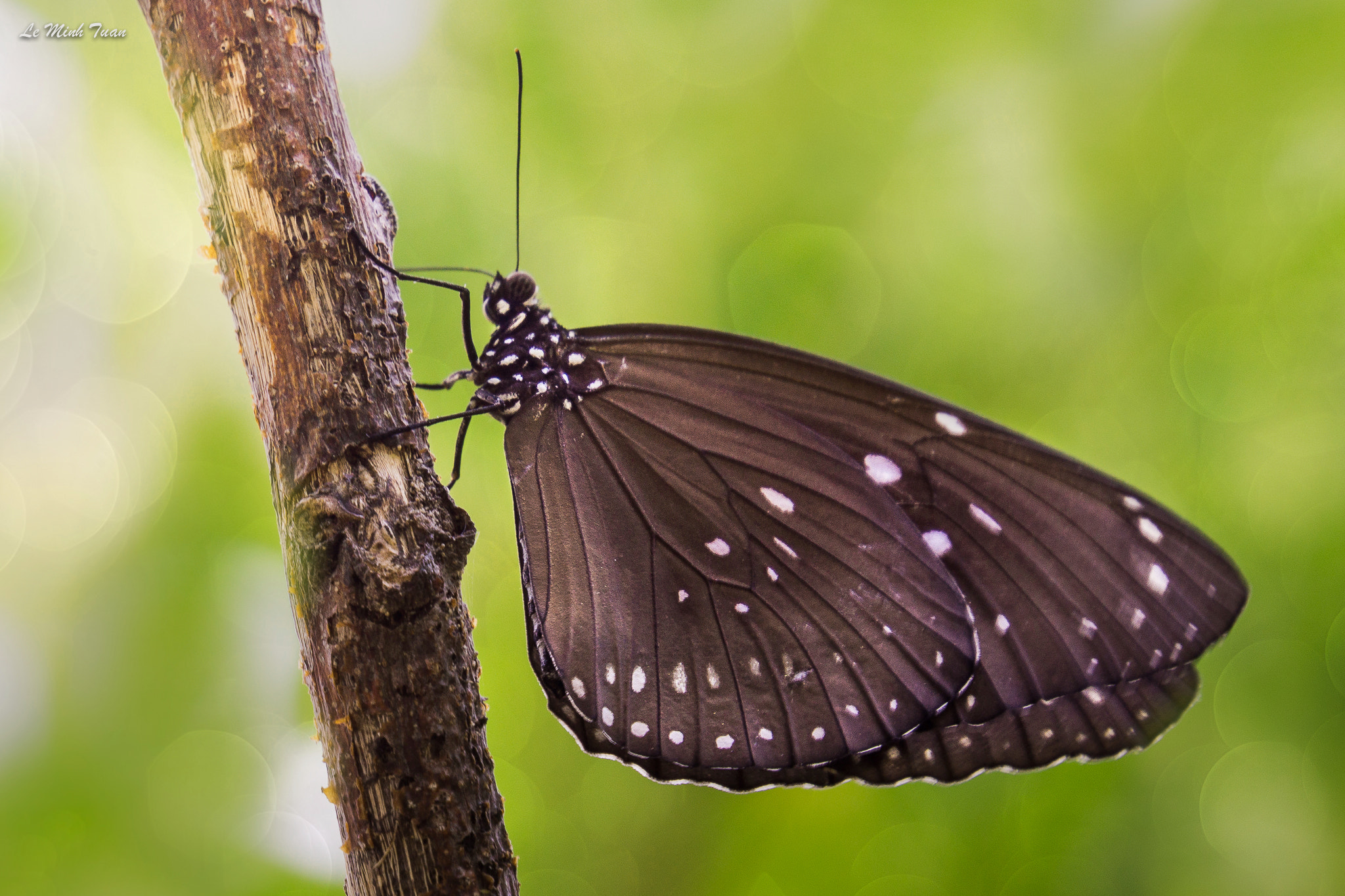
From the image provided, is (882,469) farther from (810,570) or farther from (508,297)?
(508,297)

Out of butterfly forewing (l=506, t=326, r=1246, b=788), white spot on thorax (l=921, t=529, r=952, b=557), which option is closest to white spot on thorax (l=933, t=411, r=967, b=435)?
butterfly forewing (l=506, t=326, r=1246, b=788)

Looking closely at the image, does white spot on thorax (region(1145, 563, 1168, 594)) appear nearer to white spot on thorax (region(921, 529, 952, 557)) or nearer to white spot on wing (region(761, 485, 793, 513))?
white spot on thorax (region(921, 529, 952, 557))

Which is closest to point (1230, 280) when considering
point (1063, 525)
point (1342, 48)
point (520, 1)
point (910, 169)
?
point (1342, 48)

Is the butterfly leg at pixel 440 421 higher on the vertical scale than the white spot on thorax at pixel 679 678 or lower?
higher

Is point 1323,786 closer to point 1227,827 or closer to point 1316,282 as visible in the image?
point 1227,827

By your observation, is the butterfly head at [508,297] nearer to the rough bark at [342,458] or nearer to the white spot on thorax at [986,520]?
the rough bark at [342,458]

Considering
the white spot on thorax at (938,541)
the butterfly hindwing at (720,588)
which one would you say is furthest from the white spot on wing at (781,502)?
the white spot on thorax at (938,541)
